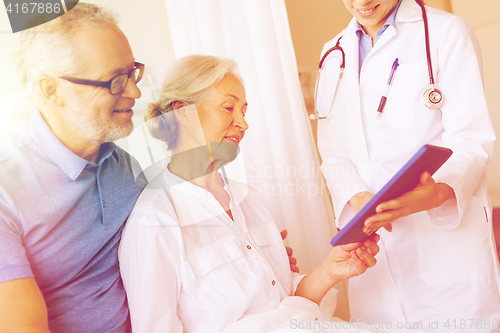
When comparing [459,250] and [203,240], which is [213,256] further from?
[459,250]

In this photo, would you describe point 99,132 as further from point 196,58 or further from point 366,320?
point 366,320

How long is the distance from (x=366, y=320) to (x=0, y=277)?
1039 millimetres

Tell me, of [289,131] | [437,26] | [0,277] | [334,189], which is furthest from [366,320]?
[0,277]

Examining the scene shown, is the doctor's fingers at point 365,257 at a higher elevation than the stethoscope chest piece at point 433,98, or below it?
below

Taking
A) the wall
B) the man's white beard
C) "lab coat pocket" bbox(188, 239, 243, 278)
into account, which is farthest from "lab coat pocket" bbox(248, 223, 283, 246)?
the wall

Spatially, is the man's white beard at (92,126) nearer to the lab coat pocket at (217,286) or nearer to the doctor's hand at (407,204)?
the lab coat pocket at (217,286)

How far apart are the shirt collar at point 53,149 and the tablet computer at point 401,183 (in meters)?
0.52

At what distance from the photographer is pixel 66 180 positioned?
66 cm

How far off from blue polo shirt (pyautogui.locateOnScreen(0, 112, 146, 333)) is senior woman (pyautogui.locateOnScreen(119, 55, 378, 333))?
0.05 meters

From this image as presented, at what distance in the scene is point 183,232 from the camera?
2.82 feet

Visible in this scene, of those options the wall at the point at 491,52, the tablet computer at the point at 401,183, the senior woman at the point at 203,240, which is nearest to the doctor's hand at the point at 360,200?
the senior woman at the point at 203,240

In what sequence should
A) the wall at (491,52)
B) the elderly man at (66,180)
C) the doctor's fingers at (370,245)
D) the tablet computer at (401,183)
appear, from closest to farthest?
1. the elderly man at (66,180)
2. the tablet computer at (401,183)
3. the doctor's fingers at (370,245)
4. the wall at (491,52)

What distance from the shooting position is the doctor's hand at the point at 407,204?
0.77 meters

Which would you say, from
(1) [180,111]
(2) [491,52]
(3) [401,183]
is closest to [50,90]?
(1) [180,111]
